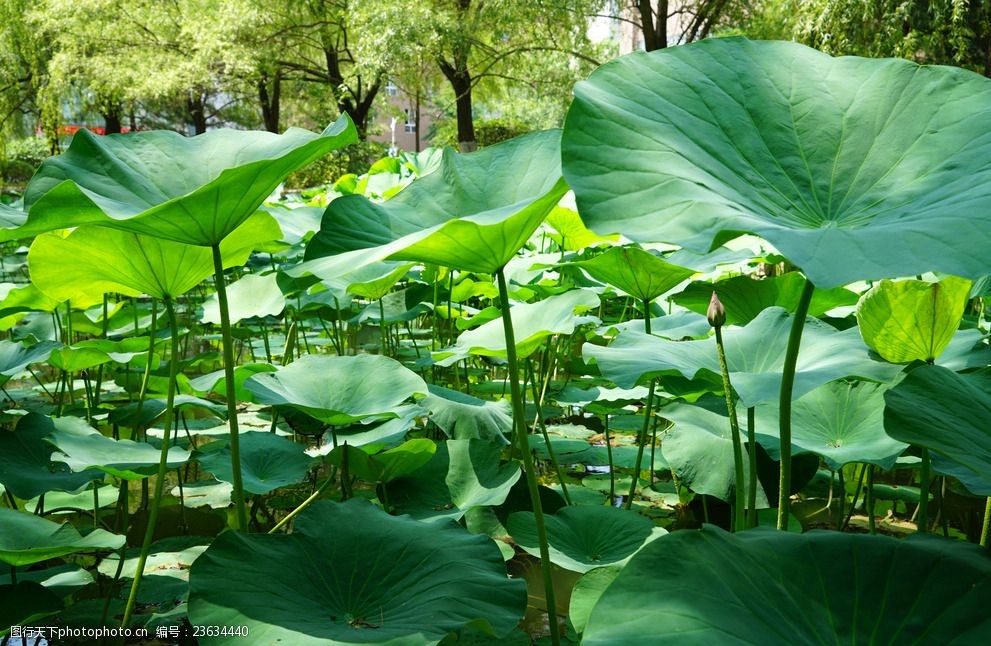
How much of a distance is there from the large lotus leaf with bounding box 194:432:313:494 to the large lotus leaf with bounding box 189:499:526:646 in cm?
35

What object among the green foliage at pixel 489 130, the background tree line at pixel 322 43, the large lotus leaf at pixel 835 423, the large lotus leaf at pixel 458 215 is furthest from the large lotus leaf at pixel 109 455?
the green foliage at pixel 489 130

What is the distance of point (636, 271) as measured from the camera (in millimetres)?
1519

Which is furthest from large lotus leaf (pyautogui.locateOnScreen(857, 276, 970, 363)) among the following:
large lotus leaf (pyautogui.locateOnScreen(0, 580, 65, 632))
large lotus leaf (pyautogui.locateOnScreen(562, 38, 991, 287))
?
large lotus leaf (pyautogui.locateOnScreen(0, 580, 65, 632))

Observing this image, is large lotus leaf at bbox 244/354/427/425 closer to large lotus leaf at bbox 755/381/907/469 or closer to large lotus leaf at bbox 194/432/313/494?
large lotus leaf at bbox 194/432/313/494

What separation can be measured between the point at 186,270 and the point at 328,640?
72 cm

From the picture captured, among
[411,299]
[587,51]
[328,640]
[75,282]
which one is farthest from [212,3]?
[328,640]

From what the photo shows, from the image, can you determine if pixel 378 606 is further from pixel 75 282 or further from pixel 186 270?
pixel 75 282

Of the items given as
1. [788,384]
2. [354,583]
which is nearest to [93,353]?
[354,583]

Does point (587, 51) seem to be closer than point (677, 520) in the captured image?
No

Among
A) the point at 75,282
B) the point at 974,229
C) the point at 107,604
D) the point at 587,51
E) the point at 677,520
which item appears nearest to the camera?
the point at 974,229

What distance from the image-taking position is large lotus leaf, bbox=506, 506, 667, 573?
1.20 m

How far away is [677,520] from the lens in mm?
1737

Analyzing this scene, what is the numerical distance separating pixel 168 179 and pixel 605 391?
1.06 metres

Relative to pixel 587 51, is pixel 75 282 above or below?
below
